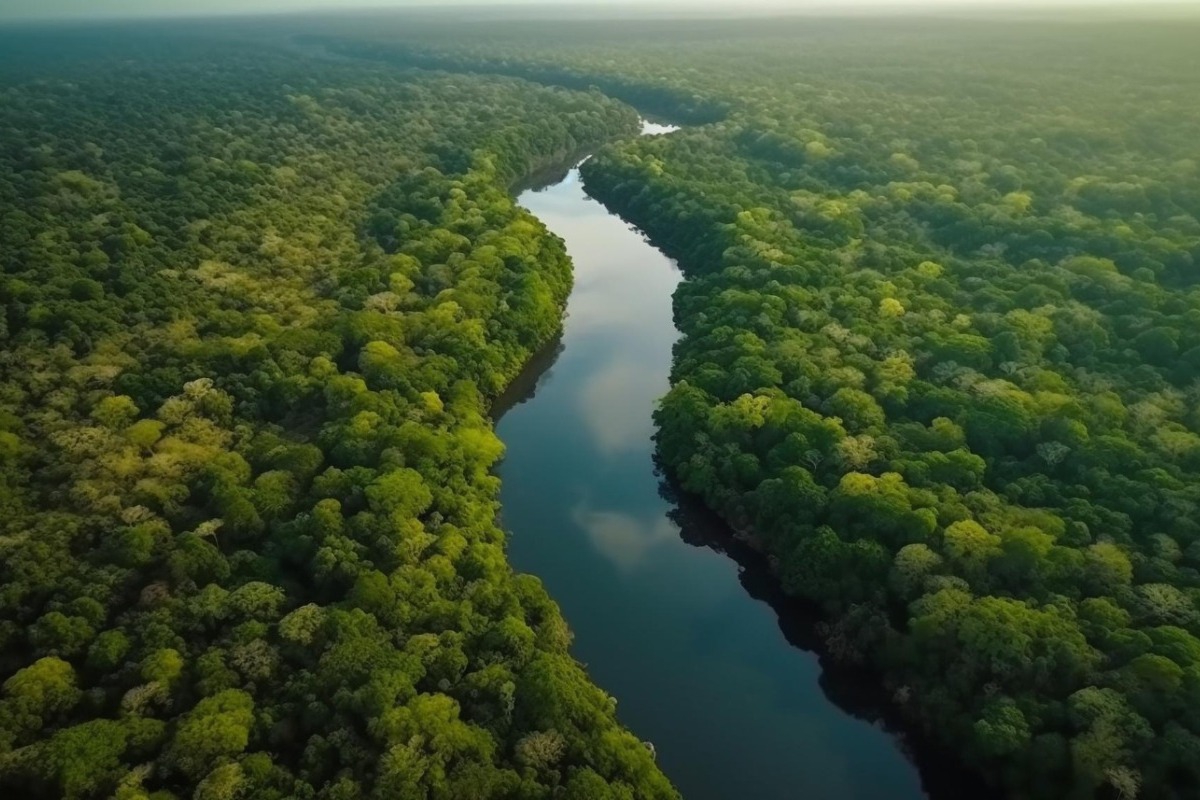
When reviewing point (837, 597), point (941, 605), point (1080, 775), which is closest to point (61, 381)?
point (837, 597)

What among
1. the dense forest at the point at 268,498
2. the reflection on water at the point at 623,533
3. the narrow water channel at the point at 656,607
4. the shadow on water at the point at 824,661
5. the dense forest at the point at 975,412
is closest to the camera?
the dense forest at the point at 268,498

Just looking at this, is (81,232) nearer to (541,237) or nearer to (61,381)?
(61,381)

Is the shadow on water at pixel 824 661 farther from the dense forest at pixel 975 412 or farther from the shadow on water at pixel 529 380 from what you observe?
the shadow on water at pixel 529 380

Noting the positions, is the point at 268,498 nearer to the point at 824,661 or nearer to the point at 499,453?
the point at 499,453

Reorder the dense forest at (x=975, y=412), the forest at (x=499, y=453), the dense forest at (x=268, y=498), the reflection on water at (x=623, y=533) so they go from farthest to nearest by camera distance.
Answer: the reflection on water at (x=623, y=533) → the dense forest at (x=975, y=412) → the forest at (x=499, y=453) → the dense forest at (x=268, y=498)

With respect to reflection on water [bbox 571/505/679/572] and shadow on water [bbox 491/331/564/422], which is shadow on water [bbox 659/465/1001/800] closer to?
reflection on water [bbox 571/505/679/572]

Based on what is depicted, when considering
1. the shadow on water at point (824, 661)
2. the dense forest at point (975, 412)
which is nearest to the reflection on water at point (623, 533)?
the shadow on water at point (824, 661)

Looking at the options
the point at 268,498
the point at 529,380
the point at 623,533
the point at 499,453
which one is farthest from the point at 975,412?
the point at 268,498

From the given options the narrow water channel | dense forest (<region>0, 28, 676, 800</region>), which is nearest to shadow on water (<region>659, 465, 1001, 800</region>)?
the narrow water channel
